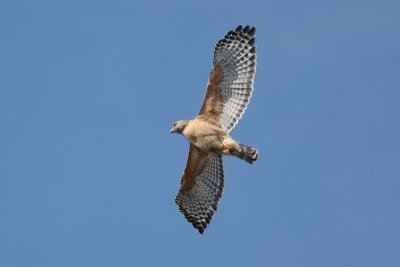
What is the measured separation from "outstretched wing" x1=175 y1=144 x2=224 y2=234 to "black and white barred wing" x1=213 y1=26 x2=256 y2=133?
0.95 meters

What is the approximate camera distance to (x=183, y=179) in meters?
18.9

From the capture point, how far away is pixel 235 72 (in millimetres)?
18000

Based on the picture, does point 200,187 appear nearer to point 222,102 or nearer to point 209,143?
point 209,143

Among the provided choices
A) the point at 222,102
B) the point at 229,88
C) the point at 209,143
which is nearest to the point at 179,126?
the point at 209,143

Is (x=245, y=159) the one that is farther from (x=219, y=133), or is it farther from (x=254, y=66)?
(x=254, y=66)

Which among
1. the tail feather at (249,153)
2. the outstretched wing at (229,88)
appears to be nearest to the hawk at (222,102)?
the outstretched wing at (229,88)

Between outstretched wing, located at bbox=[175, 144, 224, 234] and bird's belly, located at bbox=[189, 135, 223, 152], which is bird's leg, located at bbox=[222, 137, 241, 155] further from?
outstretched wing, located at bbox=[175, 144, 224, 234]

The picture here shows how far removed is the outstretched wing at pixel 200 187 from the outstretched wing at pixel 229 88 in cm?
79

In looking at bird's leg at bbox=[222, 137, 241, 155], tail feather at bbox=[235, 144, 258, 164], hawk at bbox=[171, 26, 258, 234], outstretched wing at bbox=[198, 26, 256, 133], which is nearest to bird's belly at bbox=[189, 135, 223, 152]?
hawk at bbox=[171, 26, 258, 234]

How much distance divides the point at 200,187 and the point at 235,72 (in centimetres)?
257

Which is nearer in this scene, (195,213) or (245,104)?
(245,104)

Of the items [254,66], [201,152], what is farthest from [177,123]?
[254,66]

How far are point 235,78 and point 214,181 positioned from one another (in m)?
2.19

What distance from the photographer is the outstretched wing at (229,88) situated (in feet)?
58.8
